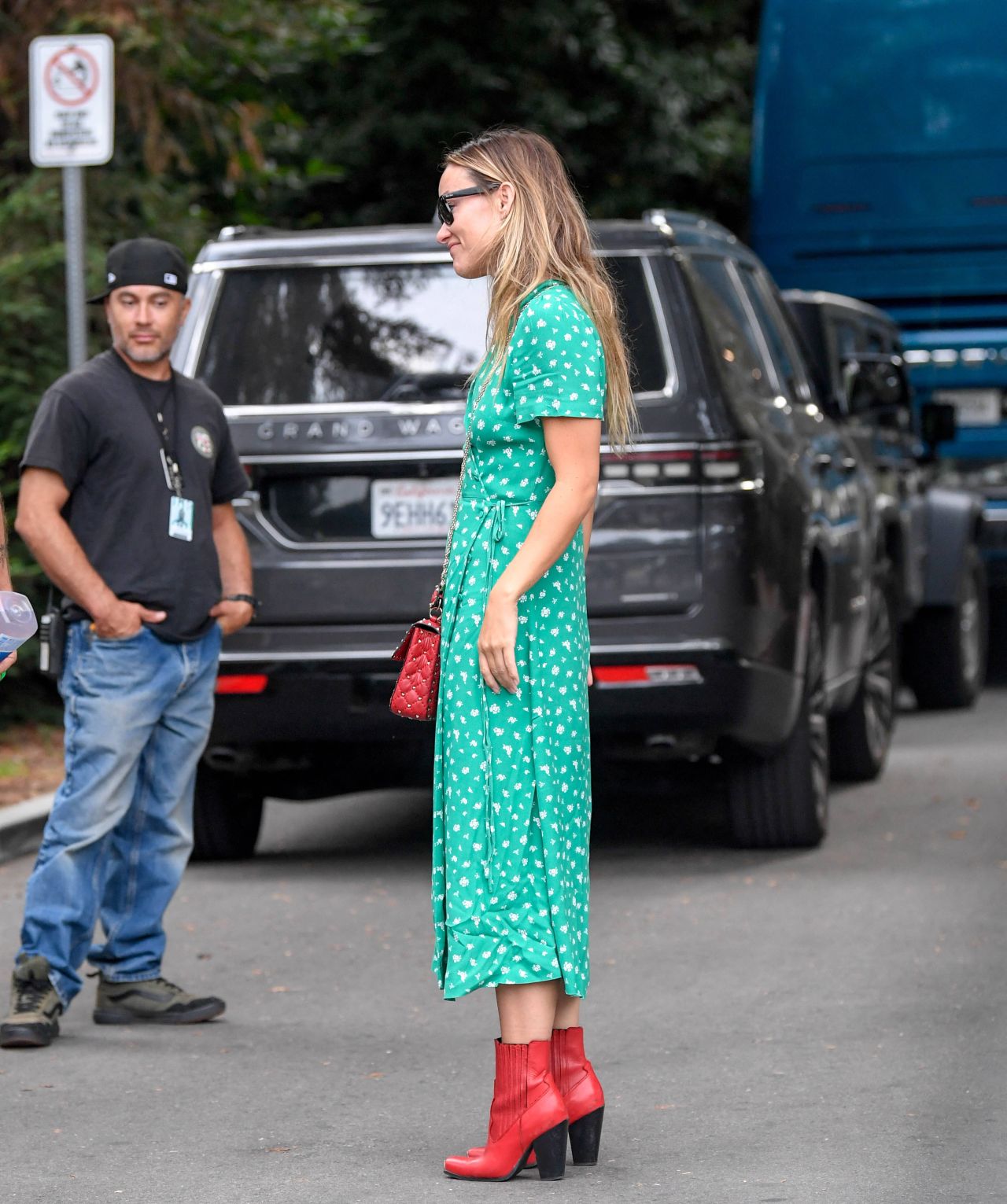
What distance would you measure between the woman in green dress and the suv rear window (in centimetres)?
285

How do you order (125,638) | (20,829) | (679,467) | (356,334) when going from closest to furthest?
(125,638) < (679,467) < (356,334) < (20,829)

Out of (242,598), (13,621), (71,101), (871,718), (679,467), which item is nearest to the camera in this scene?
(13,621)

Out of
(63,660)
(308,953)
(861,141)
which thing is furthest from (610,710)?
(861,141)

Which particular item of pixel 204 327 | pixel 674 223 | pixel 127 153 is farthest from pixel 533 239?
pixel 127 153

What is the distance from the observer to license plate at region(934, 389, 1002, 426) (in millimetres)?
14484

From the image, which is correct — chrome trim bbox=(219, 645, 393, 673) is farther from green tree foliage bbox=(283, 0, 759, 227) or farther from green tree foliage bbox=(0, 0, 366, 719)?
green tree foliage bbox=(283, 0, 759, 227)

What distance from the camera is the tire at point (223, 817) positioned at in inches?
313

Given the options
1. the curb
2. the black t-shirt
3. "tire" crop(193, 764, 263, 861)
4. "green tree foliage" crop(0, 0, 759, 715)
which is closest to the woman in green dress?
the black t-shirt

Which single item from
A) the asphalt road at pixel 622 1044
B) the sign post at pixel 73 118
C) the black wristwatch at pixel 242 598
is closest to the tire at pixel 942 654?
the asphalt road at pixel 622 1044

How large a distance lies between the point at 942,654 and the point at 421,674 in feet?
28.3

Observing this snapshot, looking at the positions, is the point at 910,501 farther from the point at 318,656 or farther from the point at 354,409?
the point at 318,656

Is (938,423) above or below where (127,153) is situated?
below

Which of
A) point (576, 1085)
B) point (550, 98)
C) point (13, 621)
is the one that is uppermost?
point (550, 98)

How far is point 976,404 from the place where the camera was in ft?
47.8
